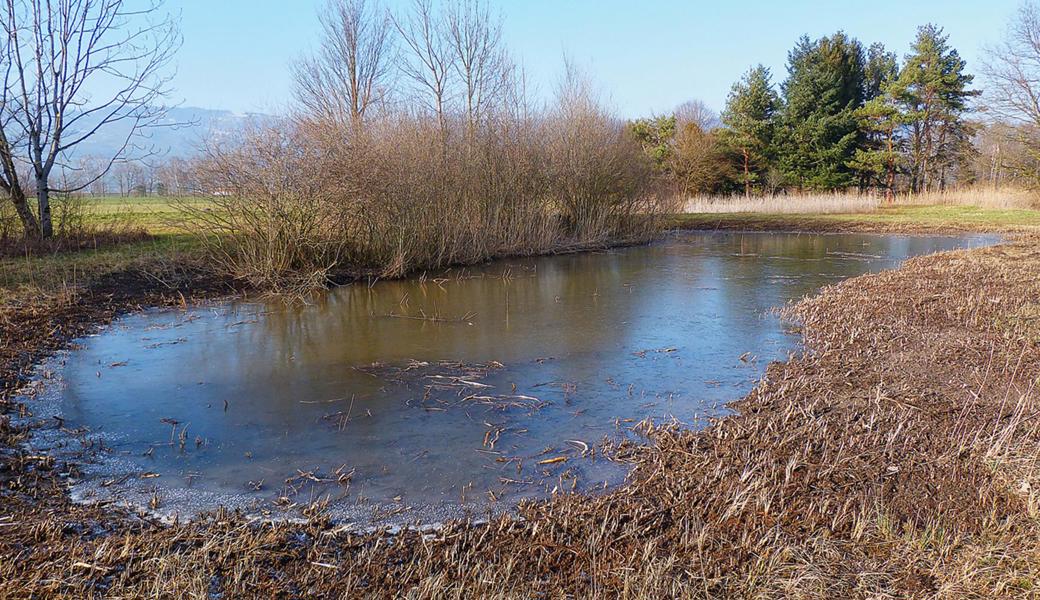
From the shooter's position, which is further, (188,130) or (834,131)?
(834,131)

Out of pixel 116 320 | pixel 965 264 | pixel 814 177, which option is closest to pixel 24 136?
pixel 116 320

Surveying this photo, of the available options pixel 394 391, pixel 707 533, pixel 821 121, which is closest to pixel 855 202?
pixel 821 121

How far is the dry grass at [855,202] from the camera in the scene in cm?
2552

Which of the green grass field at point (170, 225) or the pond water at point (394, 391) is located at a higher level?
the green grass field at point (170, 225)

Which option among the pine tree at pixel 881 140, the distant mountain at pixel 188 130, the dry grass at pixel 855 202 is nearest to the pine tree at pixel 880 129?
the pine tree at pixel 881 140

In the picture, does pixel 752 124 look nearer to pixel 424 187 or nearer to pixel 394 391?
pixel 424 187

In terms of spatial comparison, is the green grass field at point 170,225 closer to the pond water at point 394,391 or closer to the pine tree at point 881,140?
the pond water at point 394,391

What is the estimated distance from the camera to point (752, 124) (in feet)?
107

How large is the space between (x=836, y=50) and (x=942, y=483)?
34.9 m

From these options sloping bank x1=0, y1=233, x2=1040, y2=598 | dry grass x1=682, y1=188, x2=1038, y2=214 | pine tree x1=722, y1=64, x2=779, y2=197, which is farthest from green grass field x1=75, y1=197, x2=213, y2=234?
pine tree x1=722, y1=64, x2=779, y2=197

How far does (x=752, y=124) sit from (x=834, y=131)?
13.1ft

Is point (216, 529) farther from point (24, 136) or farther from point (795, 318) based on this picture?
point (24, 136)

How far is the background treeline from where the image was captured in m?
30.9

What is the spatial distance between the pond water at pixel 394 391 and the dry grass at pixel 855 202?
1861 cm
